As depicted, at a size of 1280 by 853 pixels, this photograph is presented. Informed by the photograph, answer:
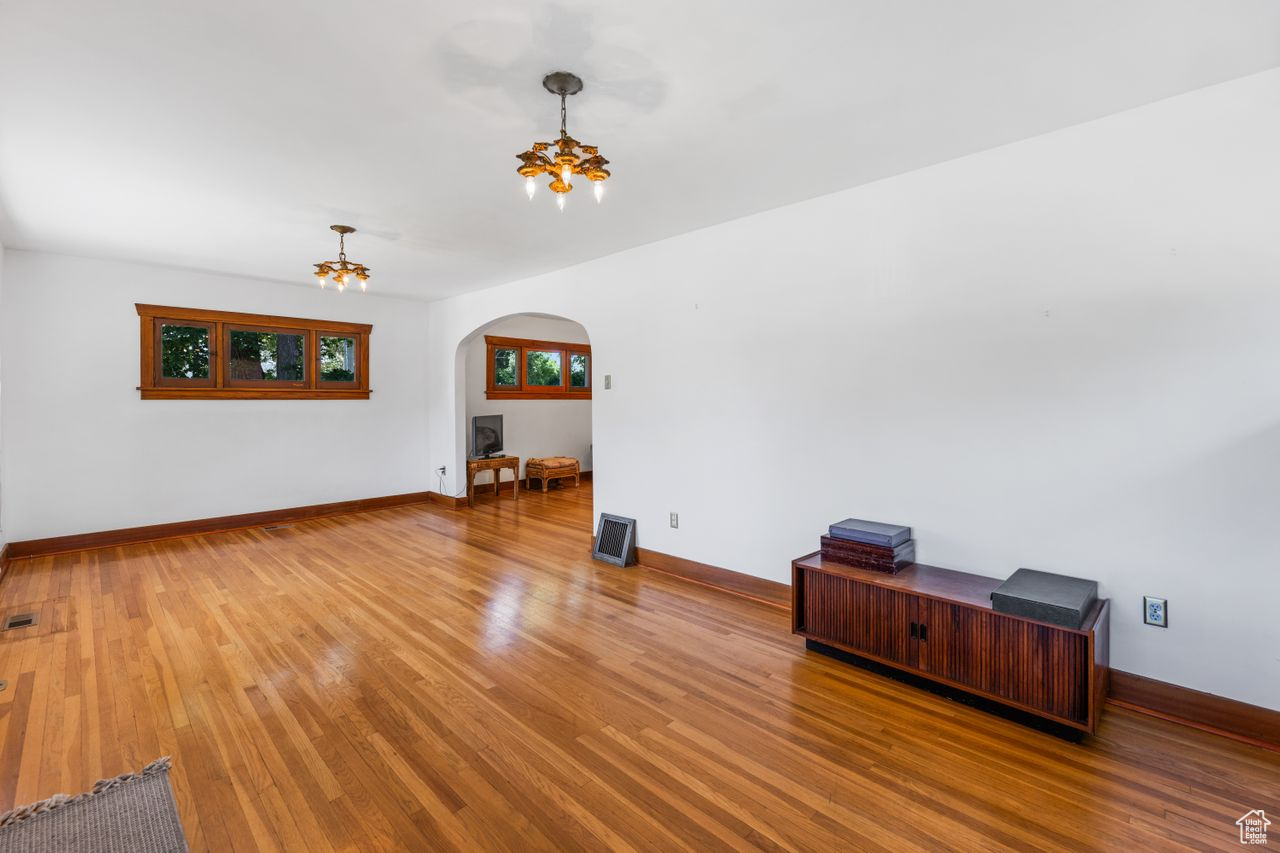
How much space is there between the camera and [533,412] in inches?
352

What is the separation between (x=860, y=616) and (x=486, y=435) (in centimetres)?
611

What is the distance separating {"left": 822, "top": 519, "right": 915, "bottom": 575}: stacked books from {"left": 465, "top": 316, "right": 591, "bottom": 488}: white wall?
19.2ft

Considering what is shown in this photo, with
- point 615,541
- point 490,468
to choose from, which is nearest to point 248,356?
point 490,468

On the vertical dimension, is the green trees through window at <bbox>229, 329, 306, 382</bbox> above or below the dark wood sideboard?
above

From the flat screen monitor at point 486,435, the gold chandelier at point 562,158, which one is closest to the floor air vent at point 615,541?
the gold chandelier at point 562,158

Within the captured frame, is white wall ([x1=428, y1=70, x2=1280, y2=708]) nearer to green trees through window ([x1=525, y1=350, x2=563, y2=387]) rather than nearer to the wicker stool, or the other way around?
the wicker stool

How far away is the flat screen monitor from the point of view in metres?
7.89

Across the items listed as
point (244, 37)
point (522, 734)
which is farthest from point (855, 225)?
point (522, 734)

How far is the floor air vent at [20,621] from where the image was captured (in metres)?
3.54

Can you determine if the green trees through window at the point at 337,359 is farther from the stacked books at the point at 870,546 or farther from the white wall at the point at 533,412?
the stacked books at the point at 870,546

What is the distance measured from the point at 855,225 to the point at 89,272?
6962mm

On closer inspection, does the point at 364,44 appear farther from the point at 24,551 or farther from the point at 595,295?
the point at 24,551

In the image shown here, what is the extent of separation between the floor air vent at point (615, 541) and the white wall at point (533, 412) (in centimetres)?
362

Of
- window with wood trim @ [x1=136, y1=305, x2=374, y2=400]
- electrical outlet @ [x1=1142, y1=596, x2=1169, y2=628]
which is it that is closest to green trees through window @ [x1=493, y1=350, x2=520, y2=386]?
window with wood trim @ [x1=136, y1=305, x2=374, y2=400]
